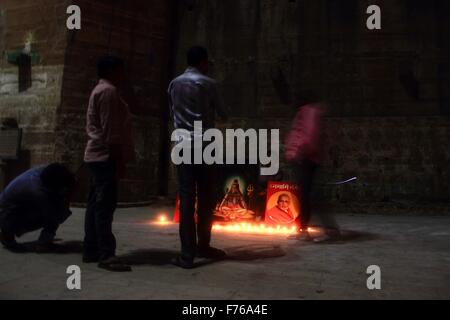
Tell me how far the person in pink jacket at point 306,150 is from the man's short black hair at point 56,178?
2537 millimetres

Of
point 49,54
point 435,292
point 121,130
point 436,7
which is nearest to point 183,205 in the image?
point 121,130

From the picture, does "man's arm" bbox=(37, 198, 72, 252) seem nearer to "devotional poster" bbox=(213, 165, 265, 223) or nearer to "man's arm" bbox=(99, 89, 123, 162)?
"man's arm" bbox=(99, 89, 123, 162)

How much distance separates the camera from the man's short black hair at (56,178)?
4.11 m

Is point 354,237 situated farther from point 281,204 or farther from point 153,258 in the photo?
point 153,258

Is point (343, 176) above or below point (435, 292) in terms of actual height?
above

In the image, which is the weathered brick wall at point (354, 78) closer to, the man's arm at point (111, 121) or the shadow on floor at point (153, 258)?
the shadow on floor at point (153, 258)

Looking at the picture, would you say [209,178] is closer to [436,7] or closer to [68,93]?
[68,93]

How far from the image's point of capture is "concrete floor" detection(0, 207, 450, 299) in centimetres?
276

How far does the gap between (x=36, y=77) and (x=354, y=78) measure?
6.86 meters

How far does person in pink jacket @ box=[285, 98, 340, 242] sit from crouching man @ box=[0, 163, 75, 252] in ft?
8.39

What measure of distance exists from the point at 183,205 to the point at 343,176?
6.48m

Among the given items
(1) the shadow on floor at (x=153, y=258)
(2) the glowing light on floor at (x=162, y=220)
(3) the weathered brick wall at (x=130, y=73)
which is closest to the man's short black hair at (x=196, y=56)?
(1) the shadow on floor at (x=153, y=258)

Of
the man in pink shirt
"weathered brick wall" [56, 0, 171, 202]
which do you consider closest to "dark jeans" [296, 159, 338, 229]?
the man in pink shirt

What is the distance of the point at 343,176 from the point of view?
931 centimetres
